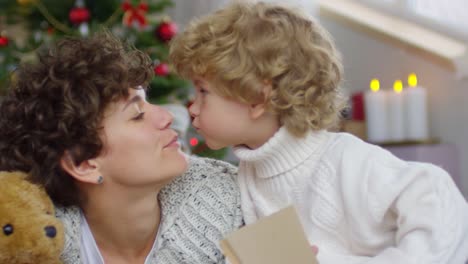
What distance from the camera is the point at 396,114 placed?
2.93 meters

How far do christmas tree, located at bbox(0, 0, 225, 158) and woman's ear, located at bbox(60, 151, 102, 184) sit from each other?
1.44 meters

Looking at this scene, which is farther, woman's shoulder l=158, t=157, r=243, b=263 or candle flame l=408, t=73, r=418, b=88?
candle flame l=408, t=73, r=418, b=88

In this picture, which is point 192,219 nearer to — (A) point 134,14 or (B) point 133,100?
(B) point 133,100

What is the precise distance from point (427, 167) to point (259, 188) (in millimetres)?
363

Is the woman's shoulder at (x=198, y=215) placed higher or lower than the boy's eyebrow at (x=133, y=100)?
lower

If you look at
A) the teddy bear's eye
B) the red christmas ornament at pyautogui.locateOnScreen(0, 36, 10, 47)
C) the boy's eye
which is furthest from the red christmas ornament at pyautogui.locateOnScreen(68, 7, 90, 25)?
the teddy bear's eye

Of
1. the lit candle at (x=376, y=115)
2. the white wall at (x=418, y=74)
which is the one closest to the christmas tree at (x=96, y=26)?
the lit candle at (x=376, y=115)

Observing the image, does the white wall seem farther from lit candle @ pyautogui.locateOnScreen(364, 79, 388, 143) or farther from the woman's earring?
the woman's earring

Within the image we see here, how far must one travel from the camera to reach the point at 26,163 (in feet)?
4.46

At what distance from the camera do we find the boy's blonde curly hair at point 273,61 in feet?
4.44

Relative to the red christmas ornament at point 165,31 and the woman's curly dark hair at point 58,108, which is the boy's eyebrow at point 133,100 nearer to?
the woman's curly dark hair at point 58,108

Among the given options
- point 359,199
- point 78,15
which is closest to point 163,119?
A: point 359,199

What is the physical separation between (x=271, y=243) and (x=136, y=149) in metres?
0.40

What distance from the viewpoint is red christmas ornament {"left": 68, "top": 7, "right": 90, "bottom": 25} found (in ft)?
9.45
